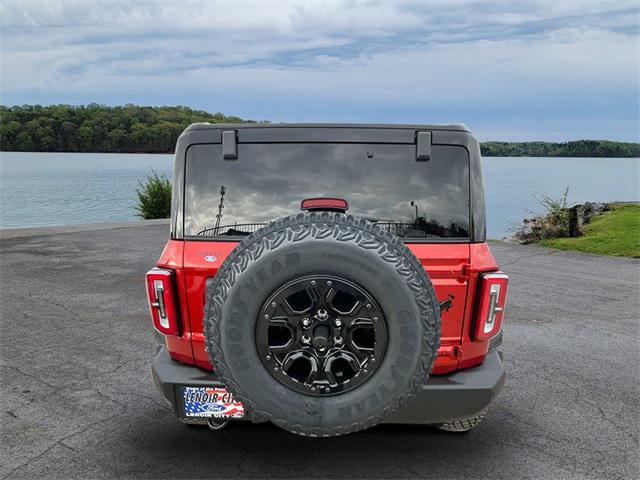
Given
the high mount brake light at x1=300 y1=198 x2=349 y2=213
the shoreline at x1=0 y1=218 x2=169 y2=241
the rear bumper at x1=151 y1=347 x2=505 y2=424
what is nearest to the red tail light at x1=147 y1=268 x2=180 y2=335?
the rear bumper at x1=151 y1=347 x2=505 y2=424

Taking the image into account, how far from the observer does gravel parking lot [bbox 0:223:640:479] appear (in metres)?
3.39

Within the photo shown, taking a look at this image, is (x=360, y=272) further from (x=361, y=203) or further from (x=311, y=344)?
(x=361, y=203)

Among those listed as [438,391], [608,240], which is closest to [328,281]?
[438,391]

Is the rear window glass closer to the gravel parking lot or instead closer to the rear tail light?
the rear tail light

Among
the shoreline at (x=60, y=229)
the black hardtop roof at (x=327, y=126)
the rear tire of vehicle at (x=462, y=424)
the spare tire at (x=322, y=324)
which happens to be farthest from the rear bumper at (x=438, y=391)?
the shoreline at (x=60, y=229)

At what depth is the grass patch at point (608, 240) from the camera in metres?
13.1

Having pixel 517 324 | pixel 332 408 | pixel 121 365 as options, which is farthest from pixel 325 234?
pixel 517 324

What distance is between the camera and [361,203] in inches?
122

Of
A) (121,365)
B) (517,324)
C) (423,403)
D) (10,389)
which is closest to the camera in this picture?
(423,403)

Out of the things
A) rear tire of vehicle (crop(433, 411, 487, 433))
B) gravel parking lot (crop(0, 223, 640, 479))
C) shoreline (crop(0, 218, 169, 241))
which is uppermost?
rear tire of vehicle (crop(433, 411, 487, 433))

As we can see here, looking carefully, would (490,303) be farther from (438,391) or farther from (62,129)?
(62,129)

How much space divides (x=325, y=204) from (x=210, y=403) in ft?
3.89

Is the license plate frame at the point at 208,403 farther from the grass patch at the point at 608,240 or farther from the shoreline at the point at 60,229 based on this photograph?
the shoreline at the point at 60,229

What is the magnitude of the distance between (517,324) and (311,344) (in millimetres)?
4866
